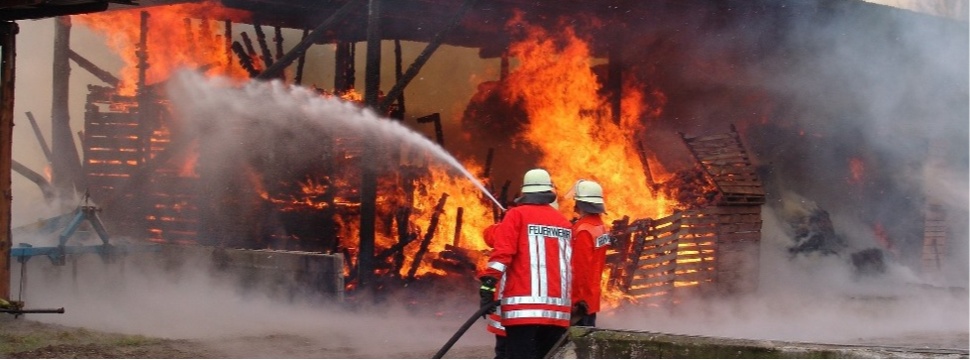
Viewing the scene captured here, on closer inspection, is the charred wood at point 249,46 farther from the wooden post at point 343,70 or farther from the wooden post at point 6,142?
the wooden post at point 6,142

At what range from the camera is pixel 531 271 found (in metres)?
6.78

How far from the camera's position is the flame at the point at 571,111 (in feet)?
52.2

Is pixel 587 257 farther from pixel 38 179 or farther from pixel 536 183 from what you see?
pixel 38 179

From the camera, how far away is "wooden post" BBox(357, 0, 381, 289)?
39.3ft

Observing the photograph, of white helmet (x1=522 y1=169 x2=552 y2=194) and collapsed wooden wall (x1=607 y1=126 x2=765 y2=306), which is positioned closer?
white helmet (x1=522 y1=169 x2=552 y2=194)

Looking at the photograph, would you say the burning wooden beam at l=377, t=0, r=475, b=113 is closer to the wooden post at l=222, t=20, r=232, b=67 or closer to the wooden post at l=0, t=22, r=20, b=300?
the wooden post at l=0, t=22, r=20, b=300

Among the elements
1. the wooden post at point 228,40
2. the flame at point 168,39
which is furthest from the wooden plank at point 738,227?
the wooden post at point 228,40

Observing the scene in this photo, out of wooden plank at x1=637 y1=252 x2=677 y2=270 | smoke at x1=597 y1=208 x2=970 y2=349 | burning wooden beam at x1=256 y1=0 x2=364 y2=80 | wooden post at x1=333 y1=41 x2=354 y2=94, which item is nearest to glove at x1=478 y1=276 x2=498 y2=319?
smoke at x1=597 y1=208 x2=970 y2=349

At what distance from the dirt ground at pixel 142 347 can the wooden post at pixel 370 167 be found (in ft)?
6.71

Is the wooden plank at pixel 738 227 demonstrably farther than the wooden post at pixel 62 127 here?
No

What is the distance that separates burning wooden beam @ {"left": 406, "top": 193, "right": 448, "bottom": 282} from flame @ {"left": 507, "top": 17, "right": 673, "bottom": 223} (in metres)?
2.20

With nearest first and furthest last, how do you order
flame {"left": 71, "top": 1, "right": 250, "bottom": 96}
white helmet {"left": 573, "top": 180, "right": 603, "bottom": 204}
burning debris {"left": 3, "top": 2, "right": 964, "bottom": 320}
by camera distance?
white helmet {"left": 573, "top": 180, "right": 603, "bottom": 204} → burning debris {"left": 3, "top": 2, "right": 964, "bottom": 320} → flame {"left": 71, "top": 1, "right": 250, "bottom": 96}

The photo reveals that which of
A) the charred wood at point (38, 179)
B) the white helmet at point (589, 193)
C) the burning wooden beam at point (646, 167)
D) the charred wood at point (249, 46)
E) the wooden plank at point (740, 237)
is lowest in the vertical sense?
the wooden plank at point (740, 237)

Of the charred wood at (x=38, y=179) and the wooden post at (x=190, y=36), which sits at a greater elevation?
the wooden post at (x=190, y=36)
